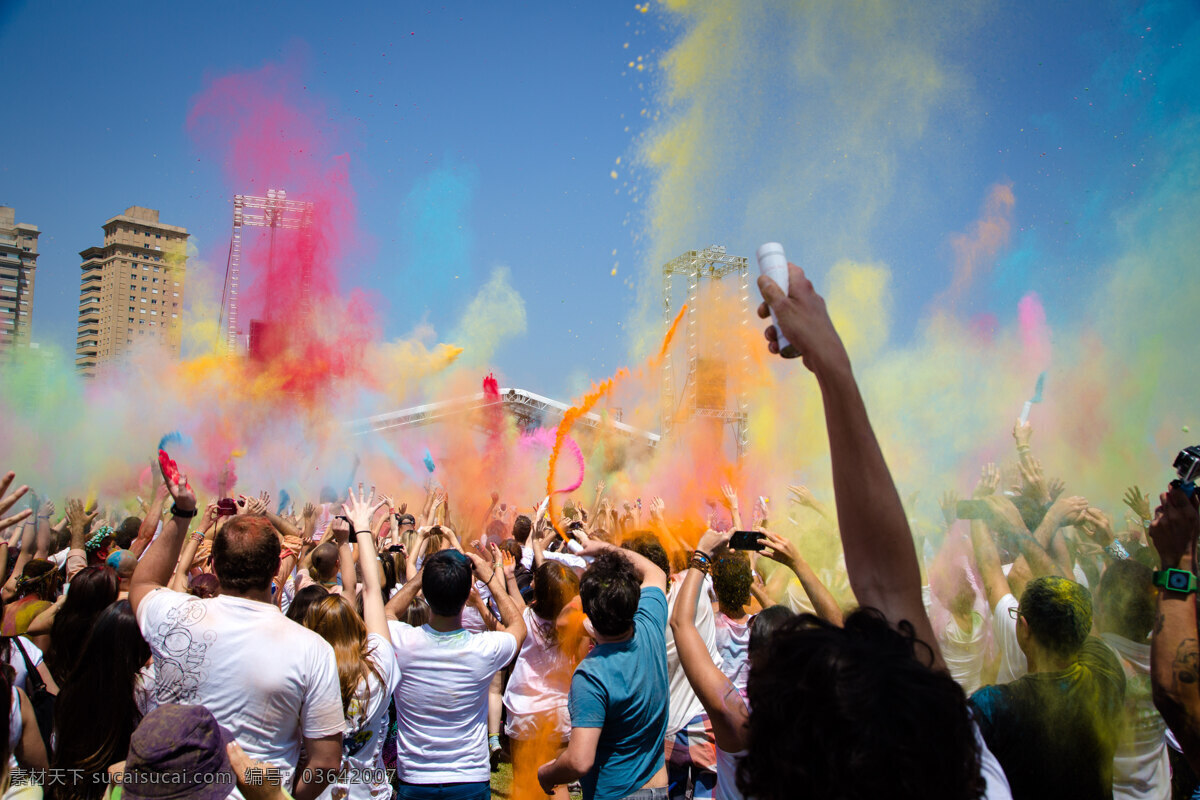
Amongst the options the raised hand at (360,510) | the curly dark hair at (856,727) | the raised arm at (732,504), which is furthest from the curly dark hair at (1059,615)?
the raised hand at (360,510)

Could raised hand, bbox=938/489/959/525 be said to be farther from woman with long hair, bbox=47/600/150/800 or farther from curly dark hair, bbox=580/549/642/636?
woman with long hair, bbox=47/600/150/800

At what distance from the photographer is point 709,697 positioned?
2.46 m

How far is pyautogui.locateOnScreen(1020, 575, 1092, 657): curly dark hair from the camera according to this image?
2885 millimetres

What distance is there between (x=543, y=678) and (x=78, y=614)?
2648 millimetres

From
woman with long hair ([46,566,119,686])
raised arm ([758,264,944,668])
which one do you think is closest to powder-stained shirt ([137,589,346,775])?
woman with long hair ([46,566,119,686])

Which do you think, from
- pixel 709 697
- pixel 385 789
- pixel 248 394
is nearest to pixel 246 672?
pixel 385 789

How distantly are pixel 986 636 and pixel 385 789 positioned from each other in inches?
135

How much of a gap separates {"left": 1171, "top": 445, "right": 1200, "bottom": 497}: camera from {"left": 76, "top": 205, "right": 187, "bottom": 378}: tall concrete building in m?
24.5

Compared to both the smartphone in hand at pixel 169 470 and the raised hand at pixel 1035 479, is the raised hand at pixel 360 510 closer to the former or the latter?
the smartphone in hand at pixel 169 470

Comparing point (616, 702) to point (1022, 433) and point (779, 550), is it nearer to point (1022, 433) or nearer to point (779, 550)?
point (779, 550)

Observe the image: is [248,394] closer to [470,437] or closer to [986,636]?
[470,437]

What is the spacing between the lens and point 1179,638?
229 centimetres

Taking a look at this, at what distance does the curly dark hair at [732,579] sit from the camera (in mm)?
4516

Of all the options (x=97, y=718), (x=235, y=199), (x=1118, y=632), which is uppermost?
(x=235, y=199)
